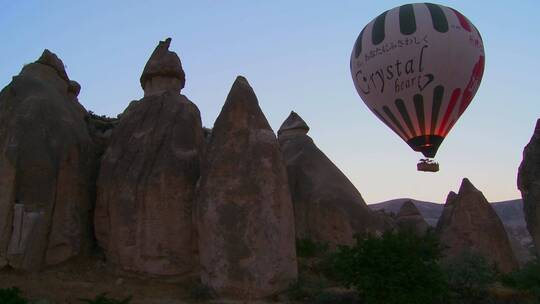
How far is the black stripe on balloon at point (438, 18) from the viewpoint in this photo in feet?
37.3

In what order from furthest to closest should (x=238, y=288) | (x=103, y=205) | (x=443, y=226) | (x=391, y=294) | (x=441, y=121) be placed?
(x=443, y=226) → (x=441, y=121) → (x=103, y=205) → (x=238, y=288) → (x=391, y=294)

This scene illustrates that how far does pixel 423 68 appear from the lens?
11375 millimetres

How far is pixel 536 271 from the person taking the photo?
9.15 meters

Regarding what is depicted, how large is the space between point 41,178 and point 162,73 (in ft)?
11.0

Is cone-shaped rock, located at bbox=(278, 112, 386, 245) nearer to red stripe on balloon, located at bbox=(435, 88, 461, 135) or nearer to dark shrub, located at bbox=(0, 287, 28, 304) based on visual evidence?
red stripe on balloon, located at bbox=(435, 88, 461, 135)

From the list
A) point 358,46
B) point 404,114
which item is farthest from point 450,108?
point 358,46

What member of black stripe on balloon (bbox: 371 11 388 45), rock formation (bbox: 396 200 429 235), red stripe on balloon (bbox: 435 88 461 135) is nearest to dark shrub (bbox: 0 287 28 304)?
black stripe on balloon (bbox: 371 11 388 45)

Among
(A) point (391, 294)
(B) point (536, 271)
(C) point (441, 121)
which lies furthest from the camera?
(C) point (441, 121)

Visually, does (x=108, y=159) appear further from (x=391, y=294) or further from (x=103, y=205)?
(x=391, y=294)

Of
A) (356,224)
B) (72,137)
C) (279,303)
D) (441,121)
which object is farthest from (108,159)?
(441,121)

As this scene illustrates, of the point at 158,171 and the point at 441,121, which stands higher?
the point at 441,121

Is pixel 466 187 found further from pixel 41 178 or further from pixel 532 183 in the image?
pixel 41 178

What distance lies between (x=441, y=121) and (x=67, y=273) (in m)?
7.87

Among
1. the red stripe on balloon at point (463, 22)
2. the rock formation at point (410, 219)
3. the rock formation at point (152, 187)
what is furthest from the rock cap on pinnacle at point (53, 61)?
the rock formation at point (410, 219)
